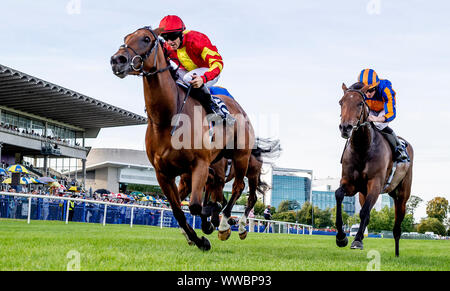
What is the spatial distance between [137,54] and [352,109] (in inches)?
103

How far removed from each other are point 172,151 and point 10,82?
39047 millimetres

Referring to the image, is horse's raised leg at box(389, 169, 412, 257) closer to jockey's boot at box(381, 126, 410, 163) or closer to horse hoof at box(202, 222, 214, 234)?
jockey's boot at box(381, 126, 410, 163)

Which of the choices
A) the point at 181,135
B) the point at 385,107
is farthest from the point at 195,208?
the point at 385,107

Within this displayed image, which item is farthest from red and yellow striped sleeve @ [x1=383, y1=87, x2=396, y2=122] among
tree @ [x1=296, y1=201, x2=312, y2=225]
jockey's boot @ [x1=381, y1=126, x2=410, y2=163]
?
tree @ [x1=296, y1=201, x2=312, y2=225]

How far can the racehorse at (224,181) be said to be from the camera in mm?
6242

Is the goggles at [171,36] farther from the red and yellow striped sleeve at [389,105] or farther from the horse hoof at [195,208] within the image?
the red and yellow striped sleeve at [389,105]

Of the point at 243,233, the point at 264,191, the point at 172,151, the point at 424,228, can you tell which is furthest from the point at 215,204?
the point at 424,228

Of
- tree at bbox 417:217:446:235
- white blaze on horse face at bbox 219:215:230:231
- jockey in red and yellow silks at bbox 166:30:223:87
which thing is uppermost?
jockey in red and yellow silks at bbox 166:30:223:87

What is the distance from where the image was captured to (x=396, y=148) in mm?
7039

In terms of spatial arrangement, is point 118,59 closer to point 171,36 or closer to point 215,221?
point 171,36

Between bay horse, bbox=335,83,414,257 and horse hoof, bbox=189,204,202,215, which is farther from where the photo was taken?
bay horse, bbox=335,83,414,257

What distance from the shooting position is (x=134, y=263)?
→ 4.06m

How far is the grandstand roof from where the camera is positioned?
133ft

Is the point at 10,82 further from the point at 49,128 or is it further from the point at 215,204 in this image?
the point at 215,204
